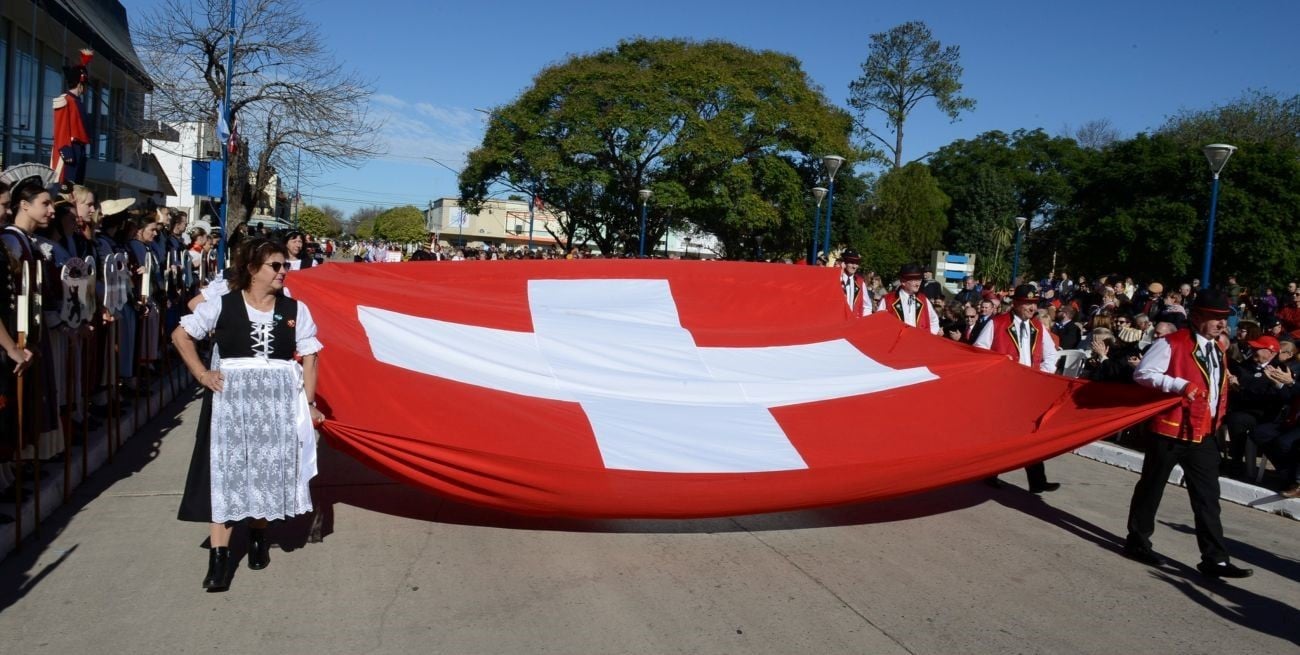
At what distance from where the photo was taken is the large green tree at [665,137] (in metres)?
29.3

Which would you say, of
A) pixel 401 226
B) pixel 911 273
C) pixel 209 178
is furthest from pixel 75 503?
pixel 401 226

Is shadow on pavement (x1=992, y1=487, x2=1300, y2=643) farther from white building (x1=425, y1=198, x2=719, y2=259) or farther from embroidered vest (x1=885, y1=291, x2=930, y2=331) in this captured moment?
white building (x1=425, y1=198, x2=719, y2=259)

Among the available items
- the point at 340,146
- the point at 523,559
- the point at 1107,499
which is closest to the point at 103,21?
the point at 340,146

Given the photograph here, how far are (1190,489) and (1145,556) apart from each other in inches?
18.9

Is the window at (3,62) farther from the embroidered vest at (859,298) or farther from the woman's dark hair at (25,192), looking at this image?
the embroidered vest at (859,298)

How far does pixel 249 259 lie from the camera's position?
4133mm

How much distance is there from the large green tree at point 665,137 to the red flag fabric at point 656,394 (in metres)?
22.3

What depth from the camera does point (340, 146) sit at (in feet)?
58.9

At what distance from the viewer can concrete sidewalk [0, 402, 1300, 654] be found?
12.5ft

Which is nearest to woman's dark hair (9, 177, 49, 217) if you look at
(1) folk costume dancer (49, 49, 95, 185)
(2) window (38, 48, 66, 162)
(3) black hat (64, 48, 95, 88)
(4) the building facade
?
(1) folk costume dancer (49, 49, 95, 185)

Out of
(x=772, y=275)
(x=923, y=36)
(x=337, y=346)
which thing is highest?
(x=923, y=36)

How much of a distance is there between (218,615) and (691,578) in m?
2.14

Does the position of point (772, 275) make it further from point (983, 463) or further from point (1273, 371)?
point (1273, 371)

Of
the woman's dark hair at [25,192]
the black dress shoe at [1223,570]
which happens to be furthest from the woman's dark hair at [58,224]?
the black dress shoe at [1223,570]
